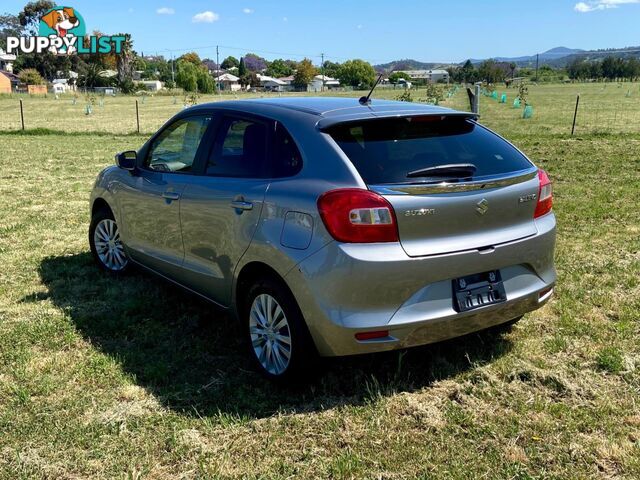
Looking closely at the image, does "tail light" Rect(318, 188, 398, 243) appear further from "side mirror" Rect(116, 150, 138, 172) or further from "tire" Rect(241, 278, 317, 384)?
"side mirror" Rect(116, 150, 138, 172)

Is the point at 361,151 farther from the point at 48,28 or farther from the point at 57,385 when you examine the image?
the point at 48,28

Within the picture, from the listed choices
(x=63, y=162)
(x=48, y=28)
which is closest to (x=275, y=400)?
(x=63, y=162)

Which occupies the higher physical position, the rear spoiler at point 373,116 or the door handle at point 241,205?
the rear spoiler at point 373,116

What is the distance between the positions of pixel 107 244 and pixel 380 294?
11.6 feet

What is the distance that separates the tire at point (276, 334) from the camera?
3.28 meters

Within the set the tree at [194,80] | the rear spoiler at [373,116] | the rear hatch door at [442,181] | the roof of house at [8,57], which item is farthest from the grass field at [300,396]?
the roof of house at [8,57]

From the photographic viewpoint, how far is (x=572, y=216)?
7344mm

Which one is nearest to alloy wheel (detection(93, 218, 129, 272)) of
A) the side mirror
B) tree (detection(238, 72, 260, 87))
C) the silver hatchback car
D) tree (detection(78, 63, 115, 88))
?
the side mirror

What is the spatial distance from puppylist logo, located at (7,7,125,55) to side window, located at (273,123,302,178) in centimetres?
10618

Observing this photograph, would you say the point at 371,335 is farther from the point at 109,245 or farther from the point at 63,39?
the point at 63,39

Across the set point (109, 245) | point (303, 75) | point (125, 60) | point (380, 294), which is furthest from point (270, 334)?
point (303, 75)

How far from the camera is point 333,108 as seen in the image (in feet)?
12.0

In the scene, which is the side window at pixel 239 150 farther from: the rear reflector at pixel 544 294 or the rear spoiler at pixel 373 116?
the rear reflector at pixel 544 294

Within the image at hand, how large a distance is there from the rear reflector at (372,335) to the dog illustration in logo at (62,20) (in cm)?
11733
